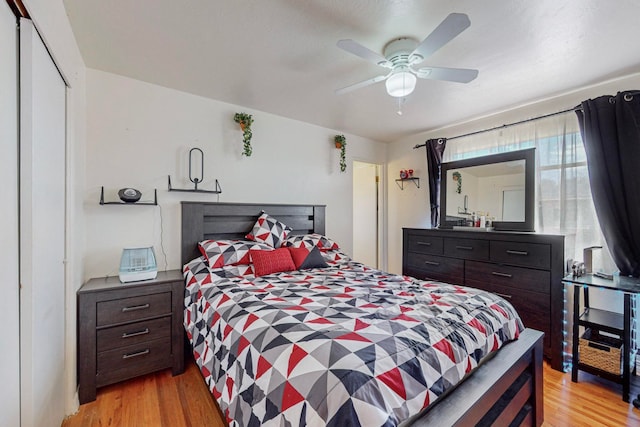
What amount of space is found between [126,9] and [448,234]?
11.1 ft

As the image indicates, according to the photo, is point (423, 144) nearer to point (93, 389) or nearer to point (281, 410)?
point (281, 410)

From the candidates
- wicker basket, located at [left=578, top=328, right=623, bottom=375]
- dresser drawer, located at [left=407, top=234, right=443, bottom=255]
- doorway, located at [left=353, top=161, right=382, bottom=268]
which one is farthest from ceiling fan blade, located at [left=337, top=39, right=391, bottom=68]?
doorway, located at [left=353, top=161, right=382, bottom=268]

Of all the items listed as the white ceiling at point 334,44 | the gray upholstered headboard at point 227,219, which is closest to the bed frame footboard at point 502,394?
the white ceiling at point 334,44

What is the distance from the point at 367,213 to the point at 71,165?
3.96m

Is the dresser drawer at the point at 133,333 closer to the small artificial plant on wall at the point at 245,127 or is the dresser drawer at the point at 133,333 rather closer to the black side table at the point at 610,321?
the small artificial plant on wall at the point at 245,127

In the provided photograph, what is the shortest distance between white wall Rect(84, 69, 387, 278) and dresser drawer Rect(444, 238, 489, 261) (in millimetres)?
1854

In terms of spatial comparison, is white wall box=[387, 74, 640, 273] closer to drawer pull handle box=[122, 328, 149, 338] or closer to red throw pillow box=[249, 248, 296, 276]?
Result: red throw pillow box=[249, 248, 296, 276]

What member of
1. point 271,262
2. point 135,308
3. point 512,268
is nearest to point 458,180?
point 512,268

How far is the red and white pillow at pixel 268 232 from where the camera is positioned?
9.53 feet

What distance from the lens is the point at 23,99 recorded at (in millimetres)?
1196

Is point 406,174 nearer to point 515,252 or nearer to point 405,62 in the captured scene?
point 515,252

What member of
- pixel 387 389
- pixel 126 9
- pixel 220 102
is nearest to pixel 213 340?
pixel 387 389

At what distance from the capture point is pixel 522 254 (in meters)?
2.62

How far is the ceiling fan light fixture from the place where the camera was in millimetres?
1959
